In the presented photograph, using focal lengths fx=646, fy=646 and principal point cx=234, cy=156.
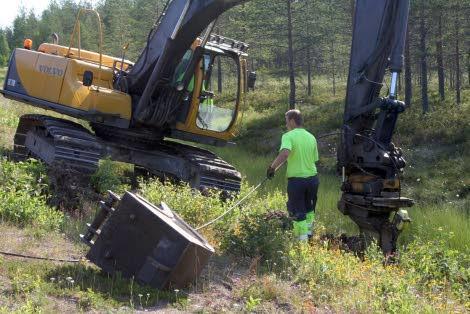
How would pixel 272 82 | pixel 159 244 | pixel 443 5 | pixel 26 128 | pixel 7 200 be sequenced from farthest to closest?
1. pixel 272 82
2. pixel 443 5
3. pixel 26 128
4. pixel 7 200
5. pixel 159 244

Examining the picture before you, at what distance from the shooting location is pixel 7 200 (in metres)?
7.46

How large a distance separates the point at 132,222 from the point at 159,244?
1.06ft

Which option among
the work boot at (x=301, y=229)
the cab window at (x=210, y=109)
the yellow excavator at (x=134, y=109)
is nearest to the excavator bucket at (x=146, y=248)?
the work boot at (x=301, y=229)

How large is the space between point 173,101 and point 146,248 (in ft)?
18.4

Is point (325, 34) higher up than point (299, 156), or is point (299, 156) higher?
point (325, 34)

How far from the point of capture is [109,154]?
10977 millimetres

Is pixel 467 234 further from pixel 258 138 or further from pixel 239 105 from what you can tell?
pixel 258 138

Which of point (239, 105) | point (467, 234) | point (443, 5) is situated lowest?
point (467, 234)

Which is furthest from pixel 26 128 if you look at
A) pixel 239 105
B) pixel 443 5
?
pixel 443 5

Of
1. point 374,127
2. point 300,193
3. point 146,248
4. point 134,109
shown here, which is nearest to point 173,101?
point 134,109

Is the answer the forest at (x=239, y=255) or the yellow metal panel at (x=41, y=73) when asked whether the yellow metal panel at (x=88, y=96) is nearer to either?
the yellow metal panel at (x=41, y=73)

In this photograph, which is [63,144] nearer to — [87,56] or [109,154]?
[109,154]

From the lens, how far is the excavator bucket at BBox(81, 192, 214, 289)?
18.2ft

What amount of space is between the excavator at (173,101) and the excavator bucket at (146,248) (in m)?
3.01
